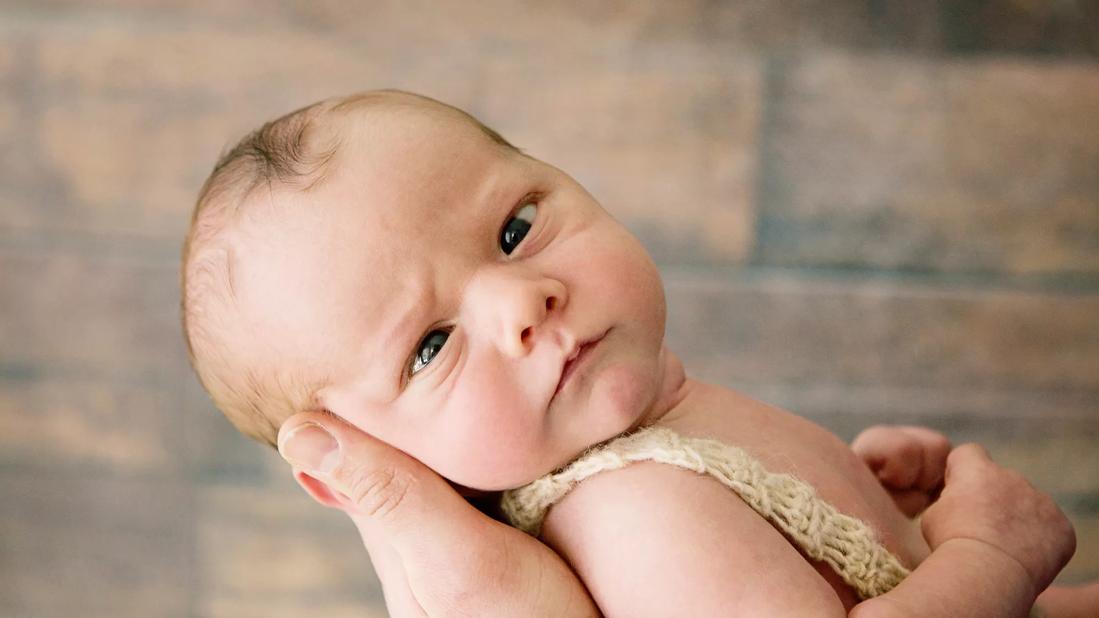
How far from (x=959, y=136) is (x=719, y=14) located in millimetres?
389

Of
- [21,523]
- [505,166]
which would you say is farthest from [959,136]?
[21,523]

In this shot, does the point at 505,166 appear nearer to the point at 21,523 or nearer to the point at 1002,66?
the point at 1002,66

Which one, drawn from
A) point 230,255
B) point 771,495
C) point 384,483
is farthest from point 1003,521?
point 230,255

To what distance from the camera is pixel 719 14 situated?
160 centimetres

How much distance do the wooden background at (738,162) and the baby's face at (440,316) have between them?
2.85 ft

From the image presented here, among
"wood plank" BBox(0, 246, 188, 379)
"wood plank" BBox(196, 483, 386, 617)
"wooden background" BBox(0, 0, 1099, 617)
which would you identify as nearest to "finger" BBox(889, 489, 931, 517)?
"wooden background" BBox(0, 0, 1099, 617)

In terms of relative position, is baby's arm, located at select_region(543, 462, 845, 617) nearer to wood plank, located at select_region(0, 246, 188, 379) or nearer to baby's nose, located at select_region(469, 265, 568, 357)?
baby's nose, located at select_region(469, 265, 568, 357)

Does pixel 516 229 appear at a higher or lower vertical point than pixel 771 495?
higher

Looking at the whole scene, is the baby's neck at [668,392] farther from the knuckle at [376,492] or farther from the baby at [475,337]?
the knuckle at [376,492]

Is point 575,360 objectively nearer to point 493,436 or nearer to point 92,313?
→ point 493,436

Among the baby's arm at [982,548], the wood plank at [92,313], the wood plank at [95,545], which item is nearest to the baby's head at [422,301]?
the baby's arm at [982,548]

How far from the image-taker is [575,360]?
75 centimetres

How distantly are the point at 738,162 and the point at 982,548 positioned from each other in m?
0.95

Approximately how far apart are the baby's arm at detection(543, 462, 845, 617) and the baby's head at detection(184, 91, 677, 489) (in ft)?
0.16
